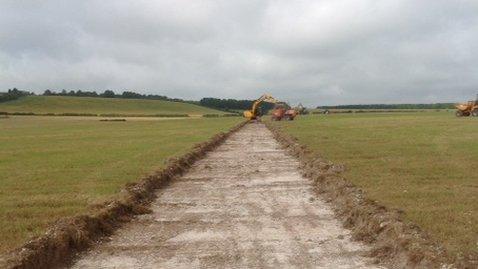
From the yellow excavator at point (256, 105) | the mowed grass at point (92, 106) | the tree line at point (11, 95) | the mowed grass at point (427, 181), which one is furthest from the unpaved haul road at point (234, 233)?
the tree line at point (11, 95)

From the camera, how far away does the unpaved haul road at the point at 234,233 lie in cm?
945

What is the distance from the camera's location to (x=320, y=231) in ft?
37.3

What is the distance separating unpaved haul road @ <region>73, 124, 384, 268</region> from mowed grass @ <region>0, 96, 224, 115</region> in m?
127

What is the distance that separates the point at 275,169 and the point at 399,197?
901 cm

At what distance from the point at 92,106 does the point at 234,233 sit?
15422 cm

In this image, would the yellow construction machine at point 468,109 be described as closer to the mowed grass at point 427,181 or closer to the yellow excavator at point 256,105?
the yellow excavator at point 256,105

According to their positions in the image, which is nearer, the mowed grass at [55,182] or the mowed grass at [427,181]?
the mowed grass at [427,181]

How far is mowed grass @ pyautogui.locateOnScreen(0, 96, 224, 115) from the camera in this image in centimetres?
14564

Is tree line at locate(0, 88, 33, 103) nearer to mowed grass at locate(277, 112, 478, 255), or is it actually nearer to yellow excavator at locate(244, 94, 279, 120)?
yellow excavator at locate(244, 94, 279, 120)

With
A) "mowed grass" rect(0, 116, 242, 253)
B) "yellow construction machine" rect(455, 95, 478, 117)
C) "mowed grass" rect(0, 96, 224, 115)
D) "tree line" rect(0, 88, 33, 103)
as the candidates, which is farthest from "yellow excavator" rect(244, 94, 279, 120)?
"tree line" rect(0, 88, 33, 103)

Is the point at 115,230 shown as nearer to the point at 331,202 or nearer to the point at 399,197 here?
the point at 331,202

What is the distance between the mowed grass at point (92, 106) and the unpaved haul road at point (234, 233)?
12749 cm

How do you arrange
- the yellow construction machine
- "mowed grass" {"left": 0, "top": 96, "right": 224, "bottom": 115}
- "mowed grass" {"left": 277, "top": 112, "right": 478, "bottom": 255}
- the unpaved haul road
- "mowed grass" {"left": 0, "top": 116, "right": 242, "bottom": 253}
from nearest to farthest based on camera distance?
1. the unpaved haul road
2. "mowed grass" {"left": 277, "top": 112, "right": 478, "bottom": 255}
3. "mowed grass" {"left": 0, "top": 116, "right": 242, "bottom": 253}
4. the yellow construction machine
5. "mowed grass" {"left": 0, "top": 96, "right": 224, "bottom": 115}

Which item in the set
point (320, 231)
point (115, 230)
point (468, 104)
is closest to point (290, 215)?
point (320, 231)
